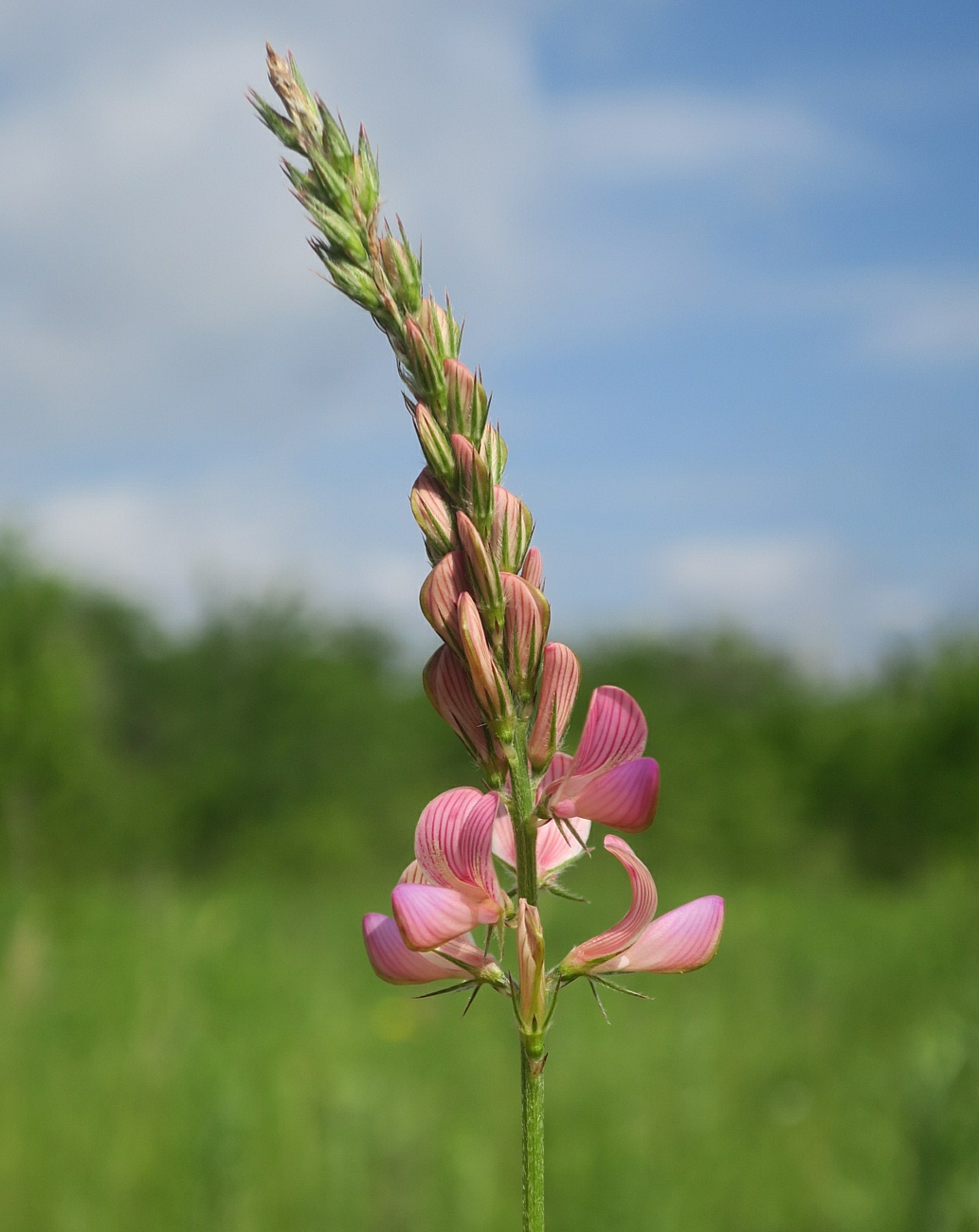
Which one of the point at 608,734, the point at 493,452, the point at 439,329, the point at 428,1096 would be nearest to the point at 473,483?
the point at 493,452

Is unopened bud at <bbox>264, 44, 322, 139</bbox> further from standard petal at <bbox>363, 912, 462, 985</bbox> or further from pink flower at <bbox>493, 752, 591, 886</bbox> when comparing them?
standard petal at <bbox>363, 912, 462, 985</bbox>

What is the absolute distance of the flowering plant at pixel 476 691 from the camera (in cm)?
103

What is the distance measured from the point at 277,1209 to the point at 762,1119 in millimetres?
3725

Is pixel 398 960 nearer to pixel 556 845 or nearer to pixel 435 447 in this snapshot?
pixel 556 845

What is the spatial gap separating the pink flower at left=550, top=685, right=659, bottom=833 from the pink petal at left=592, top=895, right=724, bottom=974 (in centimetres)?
9

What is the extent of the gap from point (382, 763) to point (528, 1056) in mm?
28621

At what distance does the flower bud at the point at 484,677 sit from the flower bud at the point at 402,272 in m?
0.30

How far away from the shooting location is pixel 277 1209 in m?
5.82

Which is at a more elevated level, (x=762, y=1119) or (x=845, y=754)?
(x=845, y=754)

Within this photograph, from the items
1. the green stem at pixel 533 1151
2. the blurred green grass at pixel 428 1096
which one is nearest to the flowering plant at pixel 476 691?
the green stem at pixel 533 1151

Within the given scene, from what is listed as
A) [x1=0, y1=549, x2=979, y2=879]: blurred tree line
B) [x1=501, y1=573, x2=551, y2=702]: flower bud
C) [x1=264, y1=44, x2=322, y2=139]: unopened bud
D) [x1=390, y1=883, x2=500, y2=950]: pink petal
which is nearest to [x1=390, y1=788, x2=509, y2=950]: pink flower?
[x1=390, y1=883, x2=500, y2=950]: pink petal

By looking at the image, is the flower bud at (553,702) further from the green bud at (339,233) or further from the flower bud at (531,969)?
the green bud at (339,233)

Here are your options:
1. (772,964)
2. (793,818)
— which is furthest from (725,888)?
(772,964)

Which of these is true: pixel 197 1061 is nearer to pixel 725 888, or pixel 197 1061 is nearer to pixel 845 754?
pixel 725 888
